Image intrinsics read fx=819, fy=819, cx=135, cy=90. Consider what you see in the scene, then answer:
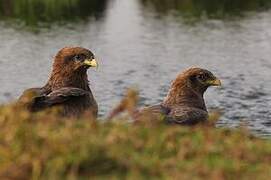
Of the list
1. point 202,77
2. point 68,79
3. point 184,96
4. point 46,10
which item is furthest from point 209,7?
point 68,79

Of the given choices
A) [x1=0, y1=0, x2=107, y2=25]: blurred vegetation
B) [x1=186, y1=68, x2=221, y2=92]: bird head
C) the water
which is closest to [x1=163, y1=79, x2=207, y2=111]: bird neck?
[x1=186, y1=68, x2=221, y2=92]: bird head

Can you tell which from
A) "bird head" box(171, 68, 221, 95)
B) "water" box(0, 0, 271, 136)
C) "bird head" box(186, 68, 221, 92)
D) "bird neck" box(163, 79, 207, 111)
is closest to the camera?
"bird neck" box(163, 79, 207, 111)

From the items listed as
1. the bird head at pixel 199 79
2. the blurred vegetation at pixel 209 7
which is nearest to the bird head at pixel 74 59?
the bird head at pixel 199 79

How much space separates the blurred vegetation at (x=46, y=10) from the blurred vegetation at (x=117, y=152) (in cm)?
5414

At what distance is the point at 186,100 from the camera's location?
15953mm

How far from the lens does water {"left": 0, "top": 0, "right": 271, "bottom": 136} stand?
36.7 metres

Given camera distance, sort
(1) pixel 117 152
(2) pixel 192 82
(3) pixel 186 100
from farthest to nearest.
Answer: (2) pixel 192 82
(3) pixel 186 100
(1) pixel 117 152

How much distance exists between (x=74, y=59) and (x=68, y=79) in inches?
18.6

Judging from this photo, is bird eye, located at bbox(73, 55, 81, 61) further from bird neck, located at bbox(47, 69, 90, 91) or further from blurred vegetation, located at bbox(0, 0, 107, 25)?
blurred vegetation, located at bbox(0, 0, 107, 25)

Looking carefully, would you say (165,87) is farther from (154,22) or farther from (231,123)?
(154,22)

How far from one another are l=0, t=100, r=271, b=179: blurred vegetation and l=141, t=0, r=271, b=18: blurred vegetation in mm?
60471

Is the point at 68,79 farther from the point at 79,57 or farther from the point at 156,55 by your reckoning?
the point at 156,55

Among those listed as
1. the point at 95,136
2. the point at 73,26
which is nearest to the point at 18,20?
the point at 73,26

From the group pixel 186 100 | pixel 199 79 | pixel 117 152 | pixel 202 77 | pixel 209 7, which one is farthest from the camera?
pixel 209 7
